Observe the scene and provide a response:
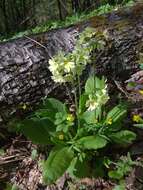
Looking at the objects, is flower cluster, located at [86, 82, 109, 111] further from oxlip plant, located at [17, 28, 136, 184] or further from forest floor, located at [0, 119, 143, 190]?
forest floor, located at [0, 119, 143, 190]

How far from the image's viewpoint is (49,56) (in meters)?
4.12

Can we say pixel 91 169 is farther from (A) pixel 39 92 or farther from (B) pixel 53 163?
(A) pixel 39 92

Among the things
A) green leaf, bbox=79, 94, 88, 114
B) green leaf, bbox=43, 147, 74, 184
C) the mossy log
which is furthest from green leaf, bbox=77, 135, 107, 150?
the mossy log

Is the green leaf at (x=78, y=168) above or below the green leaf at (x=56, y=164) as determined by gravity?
below

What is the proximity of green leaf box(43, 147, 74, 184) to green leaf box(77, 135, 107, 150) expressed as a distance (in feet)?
0.37

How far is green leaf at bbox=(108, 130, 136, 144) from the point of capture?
3.33m

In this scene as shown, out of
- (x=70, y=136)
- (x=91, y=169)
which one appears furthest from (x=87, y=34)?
(x=91, y=169)

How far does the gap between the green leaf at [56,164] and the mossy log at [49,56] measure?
0.76 m

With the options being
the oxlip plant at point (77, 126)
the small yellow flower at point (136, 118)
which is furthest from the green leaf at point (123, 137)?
the small yellow flower at point (136, 118)

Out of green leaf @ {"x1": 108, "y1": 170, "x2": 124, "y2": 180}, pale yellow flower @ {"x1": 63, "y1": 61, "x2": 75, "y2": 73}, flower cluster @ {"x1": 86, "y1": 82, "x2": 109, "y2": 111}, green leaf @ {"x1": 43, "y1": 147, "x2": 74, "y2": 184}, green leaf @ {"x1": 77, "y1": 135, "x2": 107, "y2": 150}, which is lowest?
green leaf @ {"x1": 108, "y1": 170, "x2": 124, "y2": 180}

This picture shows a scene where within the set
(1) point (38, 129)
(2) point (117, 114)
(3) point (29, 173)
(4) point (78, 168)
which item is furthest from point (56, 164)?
(2) point (117, 114)

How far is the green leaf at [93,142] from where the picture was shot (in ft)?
10.5

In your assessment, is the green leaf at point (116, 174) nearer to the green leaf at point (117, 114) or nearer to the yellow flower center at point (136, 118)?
the green leaf at point (117, 114)

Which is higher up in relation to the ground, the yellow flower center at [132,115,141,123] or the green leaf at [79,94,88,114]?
the green leaf at [79,94,88,114]
